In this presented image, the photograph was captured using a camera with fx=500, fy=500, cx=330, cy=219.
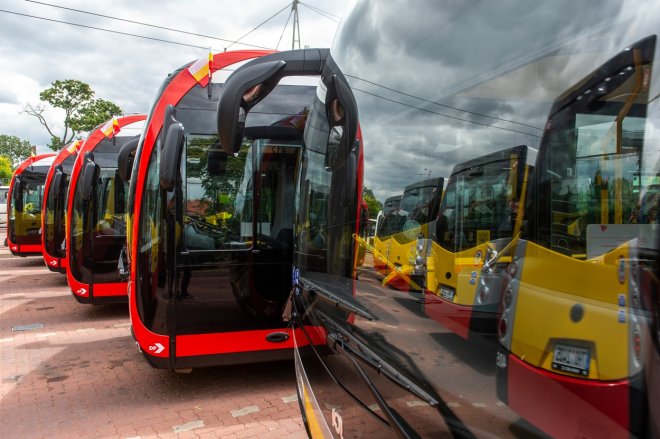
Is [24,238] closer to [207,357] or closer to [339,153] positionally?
[207,357]

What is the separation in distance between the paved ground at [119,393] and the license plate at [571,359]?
3119 millimetres

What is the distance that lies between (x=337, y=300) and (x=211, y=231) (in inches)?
112

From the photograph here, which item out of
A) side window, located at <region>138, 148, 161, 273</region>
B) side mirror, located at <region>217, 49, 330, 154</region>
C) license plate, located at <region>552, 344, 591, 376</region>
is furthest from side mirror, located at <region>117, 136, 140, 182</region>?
license plate, located at <region>552, 344, 591, 376</region>

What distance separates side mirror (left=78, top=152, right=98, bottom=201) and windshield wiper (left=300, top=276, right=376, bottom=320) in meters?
6.15

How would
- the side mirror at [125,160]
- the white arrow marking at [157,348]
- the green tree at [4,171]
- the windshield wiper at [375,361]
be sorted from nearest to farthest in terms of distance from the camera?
the windshield wiper at [375,361] < the white arrow marking at [157,348] < the side mirror at [125,160] < the green tree at [4,171]

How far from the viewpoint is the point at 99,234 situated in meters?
8.06

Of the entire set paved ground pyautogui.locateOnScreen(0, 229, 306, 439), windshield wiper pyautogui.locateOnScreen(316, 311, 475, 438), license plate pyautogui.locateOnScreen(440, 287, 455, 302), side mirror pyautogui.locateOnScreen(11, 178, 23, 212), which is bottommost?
paved ground pyautogui.locateOnScreen(0, 229, 306, 439)

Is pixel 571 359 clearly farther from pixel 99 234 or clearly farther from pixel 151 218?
pixel 99 234

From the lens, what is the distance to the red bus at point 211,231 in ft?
14.8

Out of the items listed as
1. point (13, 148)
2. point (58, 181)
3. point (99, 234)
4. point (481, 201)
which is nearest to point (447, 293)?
point (481, 201)

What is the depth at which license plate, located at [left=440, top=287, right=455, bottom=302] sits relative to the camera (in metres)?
1.57

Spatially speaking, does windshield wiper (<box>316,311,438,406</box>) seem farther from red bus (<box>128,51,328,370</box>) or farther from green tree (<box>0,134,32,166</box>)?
green tree (<box>0,134,32,166</box>)

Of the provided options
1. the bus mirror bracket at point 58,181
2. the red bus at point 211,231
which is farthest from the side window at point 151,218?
the bus mirror bracket at point 58,181

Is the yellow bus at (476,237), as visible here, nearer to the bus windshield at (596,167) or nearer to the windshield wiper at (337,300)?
the bus windshield at (596,167)
